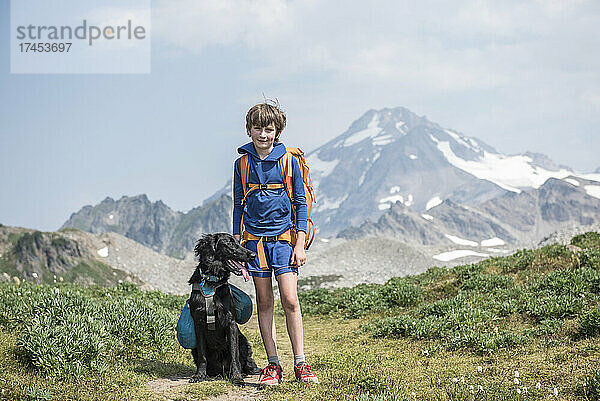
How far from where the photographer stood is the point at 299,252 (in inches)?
254

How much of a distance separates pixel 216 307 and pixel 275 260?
1100mm

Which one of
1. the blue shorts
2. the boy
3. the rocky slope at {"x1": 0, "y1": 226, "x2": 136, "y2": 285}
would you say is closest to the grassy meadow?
the boy

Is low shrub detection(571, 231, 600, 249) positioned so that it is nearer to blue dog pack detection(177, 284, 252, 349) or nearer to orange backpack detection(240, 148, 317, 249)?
orange backpack detection(240, 148, 317, 249)

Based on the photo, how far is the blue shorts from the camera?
6.44 metres

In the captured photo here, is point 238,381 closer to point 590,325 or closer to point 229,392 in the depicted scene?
point 229,392

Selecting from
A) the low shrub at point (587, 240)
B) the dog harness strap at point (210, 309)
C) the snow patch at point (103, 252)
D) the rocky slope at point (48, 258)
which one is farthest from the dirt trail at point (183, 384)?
the snow patch at point (103, 252)

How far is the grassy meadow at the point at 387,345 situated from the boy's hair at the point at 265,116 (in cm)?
333

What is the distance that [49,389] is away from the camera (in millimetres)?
6062

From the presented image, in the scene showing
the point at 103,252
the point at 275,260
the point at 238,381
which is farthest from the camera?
the point at 103,252

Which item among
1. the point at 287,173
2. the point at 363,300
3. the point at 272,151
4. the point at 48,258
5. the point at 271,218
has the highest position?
the point at 48,258

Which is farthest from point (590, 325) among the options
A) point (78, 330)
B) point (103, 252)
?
point (103, 252)

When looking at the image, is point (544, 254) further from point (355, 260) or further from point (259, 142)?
point (355, 260)

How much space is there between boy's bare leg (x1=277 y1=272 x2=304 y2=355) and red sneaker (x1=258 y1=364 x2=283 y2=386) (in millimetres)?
357

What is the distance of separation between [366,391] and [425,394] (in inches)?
27.2
